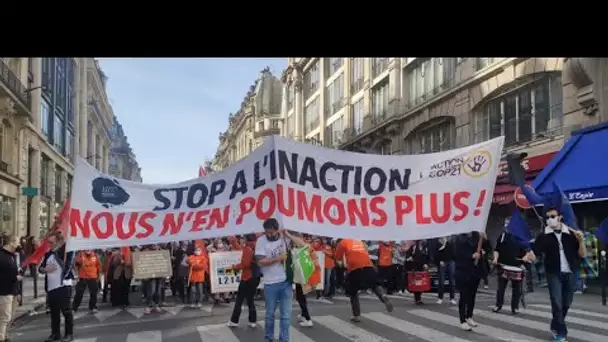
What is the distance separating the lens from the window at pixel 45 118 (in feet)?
126

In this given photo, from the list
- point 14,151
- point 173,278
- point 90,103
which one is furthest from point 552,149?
point 90,103

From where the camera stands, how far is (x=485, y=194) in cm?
932

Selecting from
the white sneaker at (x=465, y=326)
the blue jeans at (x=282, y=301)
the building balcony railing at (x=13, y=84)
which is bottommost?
the white sneaker at (x=465, y=326)

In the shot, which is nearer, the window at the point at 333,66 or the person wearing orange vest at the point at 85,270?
the person wearing orange vest at the point at 85,270

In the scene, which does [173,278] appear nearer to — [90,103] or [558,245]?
[558,245]

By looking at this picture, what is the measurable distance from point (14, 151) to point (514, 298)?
26.1m

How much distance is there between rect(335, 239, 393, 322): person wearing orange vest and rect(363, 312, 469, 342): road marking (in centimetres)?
29

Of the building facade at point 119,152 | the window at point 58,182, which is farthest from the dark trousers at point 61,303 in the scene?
the building facade at point 119,152

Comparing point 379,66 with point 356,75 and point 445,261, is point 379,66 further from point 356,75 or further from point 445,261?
point 445,261

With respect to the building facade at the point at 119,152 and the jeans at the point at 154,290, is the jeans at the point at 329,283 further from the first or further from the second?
the building facade at the point at 119,152

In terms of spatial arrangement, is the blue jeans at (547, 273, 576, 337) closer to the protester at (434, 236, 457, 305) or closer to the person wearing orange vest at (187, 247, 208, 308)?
the protester at (434, 236, 457, 305)

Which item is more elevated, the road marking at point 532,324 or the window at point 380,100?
the window at point 380,100

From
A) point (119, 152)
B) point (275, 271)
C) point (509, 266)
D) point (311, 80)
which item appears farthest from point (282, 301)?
point (119, 152)

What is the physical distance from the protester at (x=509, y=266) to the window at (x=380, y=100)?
83.4 ft
